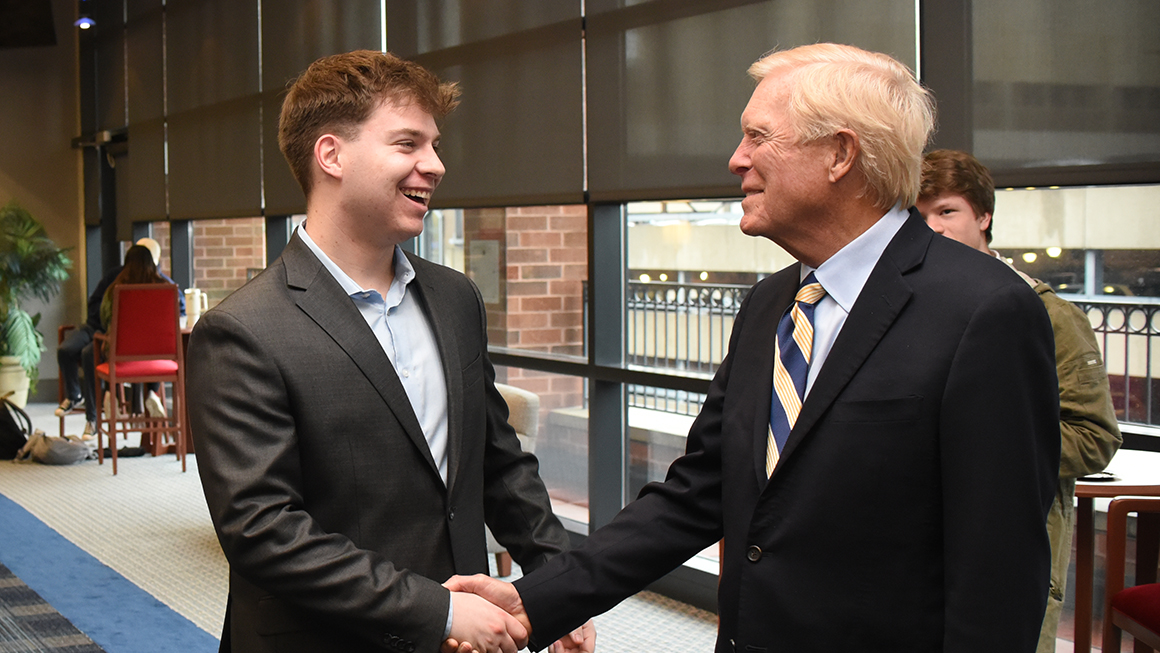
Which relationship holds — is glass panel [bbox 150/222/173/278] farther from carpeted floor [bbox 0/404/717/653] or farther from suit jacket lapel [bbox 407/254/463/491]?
suit jacket lapel [bbox 407/254/463/491]

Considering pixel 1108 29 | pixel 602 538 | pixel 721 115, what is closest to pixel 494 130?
pixel 721 115

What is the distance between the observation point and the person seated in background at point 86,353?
7.82m

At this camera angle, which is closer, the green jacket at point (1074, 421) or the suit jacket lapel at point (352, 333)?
the suit jacket lapel at point (352, 333)

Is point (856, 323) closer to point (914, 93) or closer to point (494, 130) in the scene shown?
point (914, 93)

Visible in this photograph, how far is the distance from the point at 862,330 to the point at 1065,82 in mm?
1863

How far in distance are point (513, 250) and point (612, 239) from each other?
39.2 inches

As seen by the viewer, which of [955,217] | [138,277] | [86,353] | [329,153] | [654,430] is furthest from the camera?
[86,353]

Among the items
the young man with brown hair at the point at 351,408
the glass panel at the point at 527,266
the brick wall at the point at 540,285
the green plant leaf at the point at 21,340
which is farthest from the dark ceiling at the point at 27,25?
the young man with brown hair at the point at 351,408

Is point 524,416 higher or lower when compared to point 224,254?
lower

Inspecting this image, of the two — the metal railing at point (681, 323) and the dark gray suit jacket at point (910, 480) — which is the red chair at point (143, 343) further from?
the dark gray suit jacket at point (910, 480)

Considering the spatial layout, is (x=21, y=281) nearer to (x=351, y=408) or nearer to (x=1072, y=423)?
(x=351, y=408)

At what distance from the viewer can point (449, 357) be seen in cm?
170

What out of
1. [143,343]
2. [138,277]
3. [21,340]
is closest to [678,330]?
[143,343]

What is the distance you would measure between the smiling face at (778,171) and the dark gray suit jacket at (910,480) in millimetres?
137
